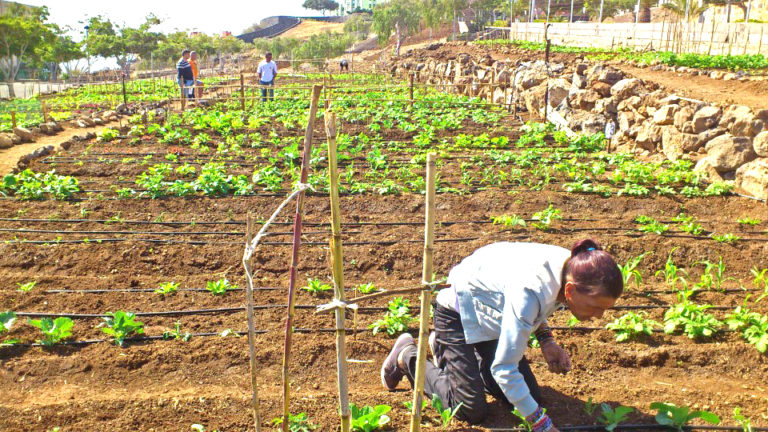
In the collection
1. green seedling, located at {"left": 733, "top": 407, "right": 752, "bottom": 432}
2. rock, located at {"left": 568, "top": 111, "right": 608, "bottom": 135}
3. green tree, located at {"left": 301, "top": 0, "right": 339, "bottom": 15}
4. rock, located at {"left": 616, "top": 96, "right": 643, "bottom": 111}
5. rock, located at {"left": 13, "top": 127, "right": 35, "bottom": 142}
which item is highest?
green tree, located at {"left": 301, "top": 0, "right": 339, "bottom": 15}

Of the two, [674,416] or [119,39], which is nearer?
[674,416]

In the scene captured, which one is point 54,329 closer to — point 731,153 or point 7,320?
point 7,320

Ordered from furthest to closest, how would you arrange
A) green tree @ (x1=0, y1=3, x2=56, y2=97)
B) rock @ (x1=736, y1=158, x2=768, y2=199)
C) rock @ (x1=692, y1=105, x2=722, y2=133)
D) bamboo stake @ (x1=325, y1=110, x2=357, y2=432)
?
green tree @ (x1=0, y1=3, x2=56, y2=97), rock @ (x1=692, y1=105, x2=722, y2=133), rock @ (x1=736, y1=158, x2=768, y2=199), bamboo stake @ (x1=325, y1=110, x2=357, y2=432)

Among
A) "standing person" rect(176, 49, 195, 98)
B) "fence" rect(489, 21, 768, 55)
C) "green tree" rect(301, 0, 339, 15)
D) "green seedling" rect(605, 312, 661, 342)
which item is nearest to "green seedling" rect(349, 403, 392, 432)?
"green seedling" rect(605, 312, 661, 342)

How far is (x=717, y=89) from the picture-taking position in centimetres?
1057

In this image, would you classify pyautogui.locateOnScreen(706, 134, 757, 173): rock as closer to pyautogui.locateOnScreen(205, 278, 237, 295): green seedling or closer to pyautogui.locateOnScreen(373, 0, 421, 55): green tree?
pyautogui.locateOnScreen(205, 278, 237, 295): green seedling

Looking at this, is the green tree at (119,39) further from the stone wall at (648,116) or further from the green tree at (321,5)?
the green tree at (321,5)

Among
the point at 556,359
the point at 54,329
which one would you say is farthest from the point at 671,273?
the point at 54,329

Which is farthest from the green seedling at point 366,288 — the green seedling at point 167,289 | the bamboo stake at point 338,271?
the bamboo stake at point 338,271

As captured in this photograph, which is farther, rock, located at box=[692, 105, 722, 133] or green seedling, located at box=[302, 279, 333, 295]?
rock, located at box=[692, 105, 722, 133]

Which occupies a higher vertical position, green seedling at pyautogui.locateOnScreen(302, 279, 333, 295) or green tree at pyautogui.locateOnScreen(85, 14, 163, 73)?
green tree at pyautogui.locateOnScreen(85, 14, 163, 73)

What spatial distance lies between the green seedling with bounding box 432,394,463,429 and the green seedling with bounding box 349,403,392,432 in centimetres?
27

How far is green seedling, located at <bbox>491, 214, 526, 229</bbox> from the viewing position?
559cm

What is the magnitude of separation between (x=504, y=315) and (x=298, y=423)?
107cm
